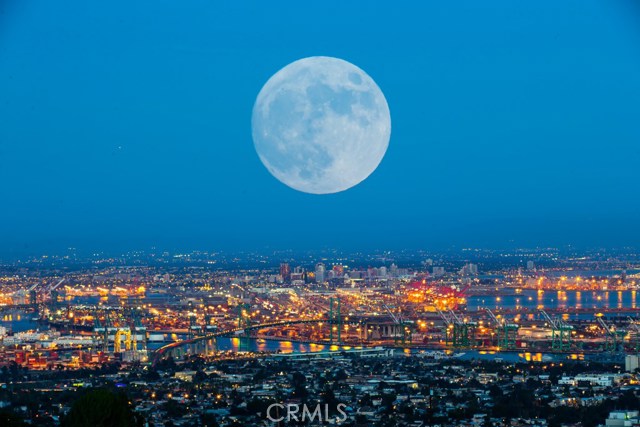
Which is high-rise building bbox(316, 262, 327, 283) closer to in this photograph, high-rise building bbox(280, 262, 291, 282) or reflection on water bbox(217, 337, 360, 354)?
high-rise building bbox(280, 262, 291, 282)

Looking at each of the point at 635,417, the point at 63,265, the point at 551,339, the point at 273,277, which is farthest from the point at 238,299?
the point at 635,417

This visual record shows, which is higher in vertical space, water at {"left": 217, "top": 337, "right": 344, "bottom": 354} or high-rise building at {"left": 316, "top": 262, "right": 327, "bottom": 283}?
high-rise building at {"left": 316, "top": 262, "right": 327, "bottom": 283}

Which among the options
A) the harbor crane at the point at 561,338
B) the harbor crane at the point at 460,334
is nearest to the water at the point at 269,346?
the harbor crane at the point at 460,334

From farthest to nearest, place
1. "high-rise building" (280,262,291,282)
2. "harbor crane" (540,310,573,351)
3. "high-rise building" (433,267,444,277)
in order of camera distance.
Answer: "high-rise building" (433,267,444,277)
"high-rise building" (280,262,291,282)
"harbor crane" (540,310,573,351)

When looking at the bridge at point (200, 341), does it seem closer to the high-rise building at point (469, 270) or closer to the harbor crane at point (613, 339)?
the harbor crane at point (613, 339)

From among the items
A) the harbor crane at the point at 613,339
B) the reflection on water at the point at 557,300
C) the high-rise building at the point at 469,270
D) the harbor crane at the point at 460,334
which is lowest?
the harbor crane at the point at 613,339

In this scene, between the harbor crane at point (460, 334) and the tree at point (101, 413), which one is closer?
the tree at point (101, 413)

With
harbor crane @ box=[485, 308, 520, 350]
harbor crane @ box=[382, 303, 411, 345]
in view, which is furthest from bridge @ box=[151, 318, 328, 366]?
harbor crane @ box=[485, 308, 520, 350]
